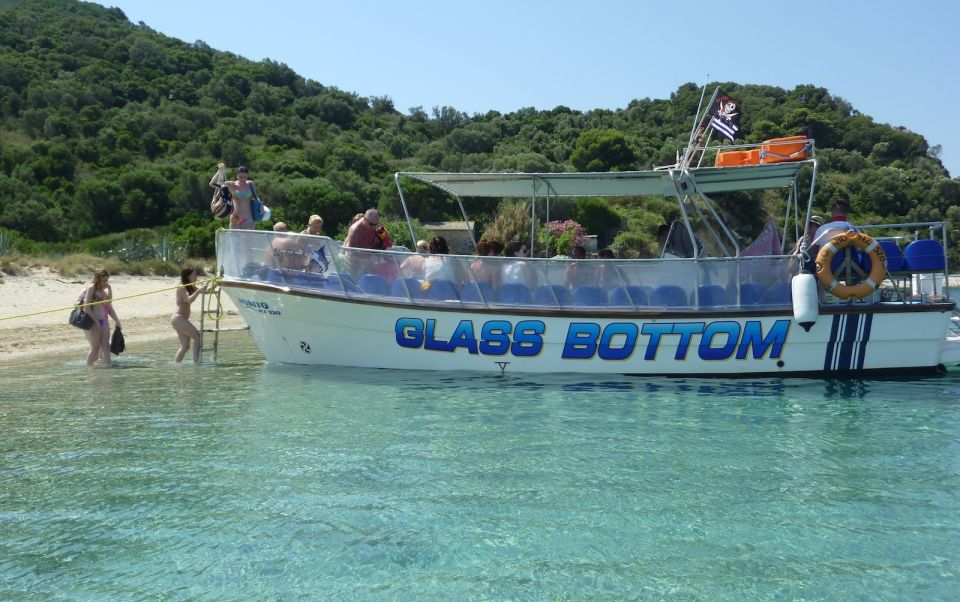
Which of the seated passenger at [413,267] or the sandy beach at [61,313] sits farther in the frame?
the sandy beach at [61,313]

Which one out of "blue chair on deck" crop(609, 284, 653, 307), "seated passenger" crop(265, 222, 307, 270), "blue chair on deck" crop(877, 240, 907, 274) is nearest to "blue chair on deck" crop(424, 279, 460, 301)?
"seated passenger" crop(265, 222, 307, 270)

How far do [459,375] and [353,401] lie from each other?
1.93 m

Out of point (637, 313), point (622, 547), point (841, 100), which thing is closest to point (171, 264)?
point (637, 313)

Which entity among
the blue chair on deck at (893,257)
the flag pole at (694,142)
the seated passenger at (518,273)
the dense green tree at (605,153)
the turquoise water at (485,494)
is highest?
the dense green tree at (605,153)

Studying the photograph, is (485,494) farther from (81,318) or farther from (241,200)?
(81,318)

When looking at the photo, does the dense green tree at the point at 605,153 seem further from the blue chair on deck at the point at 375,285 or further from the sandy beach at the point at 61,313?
the blue chair on deck at the point at 375,285

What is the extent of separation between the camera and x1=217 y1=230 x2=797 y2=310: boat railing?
10.5m

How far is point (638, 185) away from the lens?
11.3 meters

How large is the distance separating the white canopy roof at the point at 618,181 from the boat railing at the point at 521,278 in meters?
1.23

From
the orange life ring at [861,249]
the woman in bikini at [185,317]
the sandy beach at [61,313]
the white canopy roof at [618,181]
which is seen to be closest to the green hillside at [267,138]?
the sandy beach at [61,313]

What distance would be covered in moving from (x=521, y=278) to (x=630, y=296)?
4.91ft

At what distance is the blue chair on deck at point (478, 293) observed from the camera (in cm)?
1084

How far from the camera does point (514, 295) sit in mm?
10797

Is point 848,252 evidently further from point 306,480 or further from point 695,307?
point 306,480
